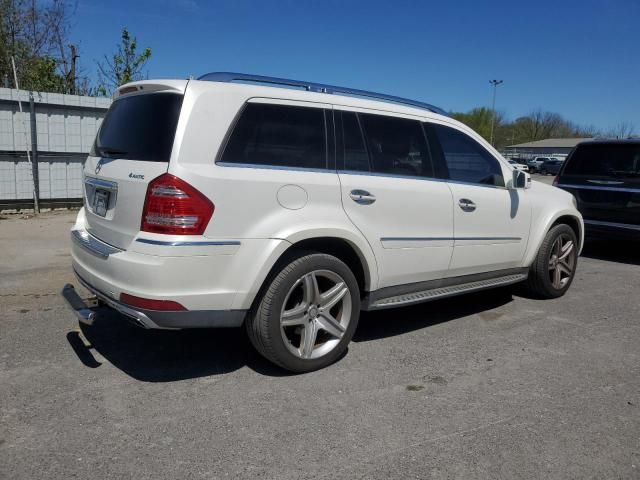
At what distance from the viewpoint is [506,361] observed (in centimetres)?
419

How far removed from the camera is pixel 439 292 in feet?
15.2

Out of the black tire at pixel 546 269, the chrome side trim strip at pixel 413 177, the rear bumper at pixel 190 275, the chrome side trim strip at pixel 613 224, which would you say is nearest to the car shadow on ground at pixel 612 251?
the chrome side trim strip at pixel 613 224

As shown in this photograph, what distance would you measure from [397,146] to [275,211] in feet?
4.36

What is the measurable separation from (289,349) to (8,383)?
5.82 ft

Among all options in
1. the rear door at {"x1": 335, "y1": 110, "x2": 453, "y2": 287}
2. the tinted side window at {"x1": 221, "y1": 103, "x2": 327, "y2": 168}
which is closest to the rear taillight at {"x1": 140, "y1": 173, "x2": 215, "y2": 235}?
the tinted side window at {"x1": 221, "y1": 103, "x2": 327, "y2": 168}

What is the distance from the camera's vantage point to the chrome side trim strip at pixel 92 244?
3496mm

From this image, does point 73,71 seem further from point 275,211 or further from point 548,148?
point 548,148

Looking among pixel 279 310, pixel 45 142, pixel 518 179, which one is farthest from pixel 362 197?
pixel 45 142

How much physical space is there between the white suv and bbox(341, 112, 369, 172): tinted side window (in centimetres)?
1

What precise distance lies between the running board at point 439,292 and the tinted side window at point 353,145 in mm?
1008

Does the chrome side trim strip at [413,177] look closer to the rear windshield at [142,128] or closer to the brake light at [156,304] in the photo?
the rear windshield at [142,128]

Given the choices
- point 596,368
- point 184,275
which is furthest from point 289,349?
point 596,368

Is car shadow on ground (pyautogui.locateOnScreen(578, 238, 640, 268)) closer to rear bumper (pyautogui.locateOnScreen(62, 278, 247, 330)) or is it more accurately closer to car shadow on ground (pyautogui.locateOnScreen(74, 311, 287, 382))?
car shadow on ground (pyautogui.locateOnScreen(74, 311, 287, 382))

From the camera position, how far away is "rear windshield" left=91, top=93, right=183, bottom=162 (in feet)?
10.9
